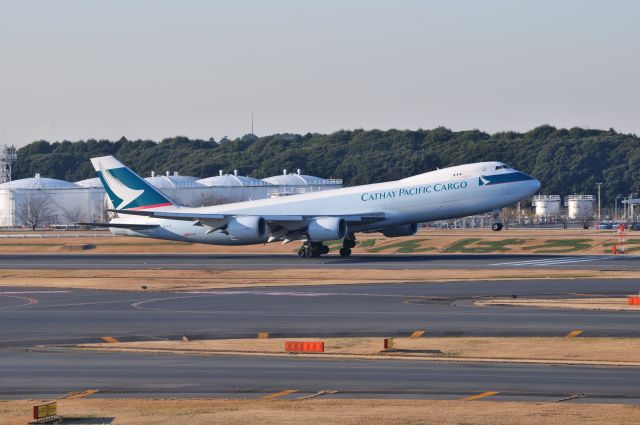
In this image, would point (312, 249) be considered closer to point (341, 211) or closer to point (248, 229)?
point (341, 211)

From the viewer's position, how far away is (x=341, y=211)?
78.2m

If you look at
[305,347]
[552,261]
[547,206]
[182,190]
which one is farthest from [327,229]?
[547,206]

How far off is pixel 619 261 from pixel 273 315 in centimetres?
3504

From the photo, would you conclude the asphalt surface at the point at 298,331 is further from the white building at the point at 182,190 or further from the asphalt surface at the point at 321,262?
the white building at the point at 182,190

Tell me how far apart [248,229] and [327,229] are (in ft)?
17.6

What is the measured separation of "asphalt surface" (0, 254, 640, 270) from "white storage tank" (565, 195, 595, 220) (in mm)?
107354

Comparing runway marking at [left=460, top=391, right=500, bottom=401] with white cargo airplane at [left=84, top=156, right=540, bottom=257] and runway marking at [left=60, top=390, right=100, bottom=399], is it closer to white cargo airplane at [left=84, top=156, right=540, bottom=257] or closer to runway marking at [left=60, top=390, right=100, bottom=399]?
runway marking at [left=60, top=390, right=100, bottom=399]

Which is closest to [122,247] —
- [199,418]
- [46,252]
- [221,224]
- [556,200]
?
[46,252]

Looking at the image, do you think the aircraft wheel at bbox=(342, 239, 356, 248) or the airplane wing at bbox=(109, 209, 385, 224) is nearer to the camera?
the airplane wing at bbox=(109, 209, 385, 224)

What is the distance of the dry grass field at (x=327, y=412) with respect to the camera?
2006 cm

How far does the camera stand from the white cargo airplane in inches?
2938

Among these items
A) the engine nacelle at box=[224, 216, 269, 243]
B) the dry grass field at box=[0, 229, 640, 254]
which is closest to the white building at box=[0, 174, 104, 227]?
the dry grass field at box=[0, 229, 640, 254]

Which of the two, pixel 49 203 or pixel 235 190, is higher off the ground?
pixel 235 190

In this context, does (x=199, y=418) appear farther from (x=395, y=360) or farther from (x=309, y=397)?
(x=395, y=360)
